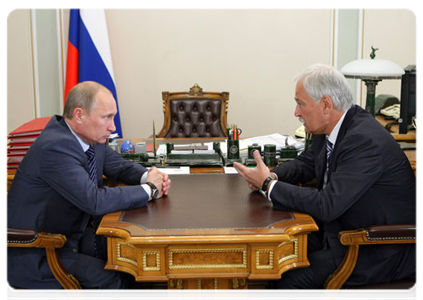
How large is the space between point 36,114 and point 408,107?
9.71 ft

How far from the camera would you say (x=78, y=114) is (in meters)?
2.04

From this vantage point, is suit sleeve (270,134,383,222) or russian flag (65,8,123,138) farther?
russian flag (65,8,123,138)

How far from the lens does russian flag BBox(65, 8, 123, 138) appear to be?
420 cm

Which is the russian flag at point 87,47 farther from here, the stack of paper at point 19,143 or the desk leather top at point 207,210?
the desk leather top at point 207,210

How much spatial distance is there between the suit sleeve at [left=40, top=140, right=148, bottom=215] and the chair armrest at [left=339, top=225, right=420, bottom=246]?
2.40ft

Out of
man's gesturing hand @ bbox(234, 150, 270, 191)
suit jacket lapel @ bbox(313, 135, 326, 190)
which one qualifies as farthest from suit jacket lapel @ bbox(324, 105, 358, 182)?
man's gesturing hand @ bbox(234, 150, 270, 191)

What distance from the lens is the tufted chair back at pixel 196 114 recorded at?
3752 millimetres

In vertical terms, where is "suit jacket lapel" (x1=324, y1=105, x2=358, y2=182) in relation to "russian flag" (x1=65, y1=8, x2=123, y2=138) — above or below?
below

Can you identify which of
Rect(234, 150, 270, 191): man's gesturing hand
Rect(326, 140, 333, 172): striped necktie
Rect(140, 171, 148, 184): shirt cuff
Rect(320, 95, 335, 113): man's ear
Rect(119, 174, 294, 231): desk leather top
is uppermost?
Rect(320, 95, 335, 113): man's ear

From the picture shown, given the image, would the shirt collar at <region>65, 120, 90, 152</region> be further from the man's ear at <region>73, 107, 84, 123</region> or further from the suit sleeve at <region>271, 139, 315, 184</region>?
the suit sleeve at <region>271, 139, 315, 184</region>

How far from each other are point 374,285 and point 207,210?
0.63 m

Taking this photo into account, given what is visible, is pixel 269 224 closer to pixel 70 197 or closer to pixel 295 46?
pixel 70 197

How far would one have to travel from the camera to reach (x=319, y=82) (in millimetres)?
2066

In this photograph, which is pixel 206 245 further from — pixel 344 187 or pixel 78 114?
pixel 78 114
